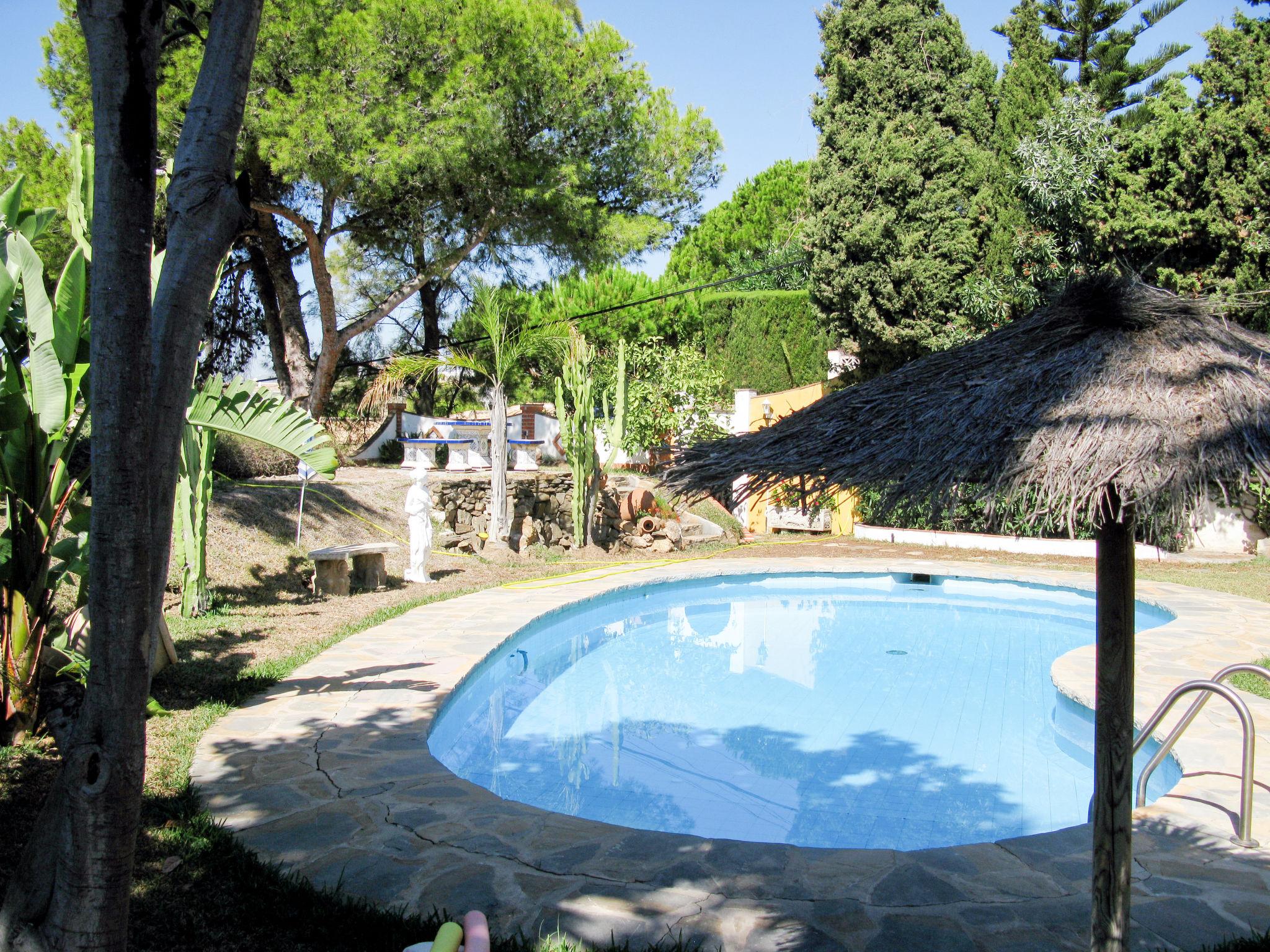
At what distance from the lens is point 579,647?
10766mm

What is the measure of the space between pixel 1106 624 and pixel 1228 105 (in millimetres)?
16306

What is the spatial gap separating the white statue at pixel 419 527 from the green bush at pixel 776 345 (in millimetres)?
14428

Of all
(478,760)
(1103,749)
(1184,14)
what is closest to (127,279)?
(1103,749)

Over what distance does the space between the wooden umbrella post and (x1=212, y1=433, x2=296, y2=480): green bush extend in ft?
43.3

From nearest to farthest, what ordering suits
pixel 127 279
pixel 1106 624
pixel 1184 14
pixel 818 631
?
pixel 127 279 → pixel 1106 624 → pixel 818 631 → pixel 1184 14

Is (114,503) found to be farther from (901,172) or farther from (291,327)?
(901,172)

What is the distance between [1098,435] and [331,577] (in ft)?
34.4

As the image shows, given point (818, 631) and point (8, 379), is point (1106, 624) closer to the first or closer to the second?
point (8, 379)

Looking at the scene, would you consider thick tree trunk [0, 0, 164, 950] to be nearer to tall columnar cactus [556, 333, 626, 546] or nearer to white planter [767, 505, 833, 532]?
tall columnar cactus [556, 333, 626, 546]

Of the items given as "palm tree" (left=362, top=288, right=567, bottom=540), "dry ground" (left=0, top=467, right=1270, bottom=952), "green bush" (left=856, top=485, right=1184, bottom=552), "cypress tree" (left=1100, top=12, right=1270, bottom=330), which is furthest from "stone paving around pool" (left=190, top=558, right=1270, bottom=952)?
"cypress tree" (left=1100, top=12, right=1270, bottom=330)

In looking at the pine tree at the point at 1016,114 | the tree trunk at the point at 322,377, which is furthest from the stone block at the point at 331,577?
the pine tree at the point at 1016,114

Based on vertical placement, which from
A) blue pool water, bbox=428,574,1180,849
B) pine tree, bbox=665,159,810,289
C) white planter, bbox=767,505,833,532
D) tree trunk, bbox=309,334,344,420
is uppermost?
pine tree, bbox=665,159,810,289

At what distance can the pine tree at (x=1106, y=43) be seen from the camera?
64.3ft

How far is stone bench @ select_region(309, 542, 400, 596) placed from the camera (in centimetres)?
1155
